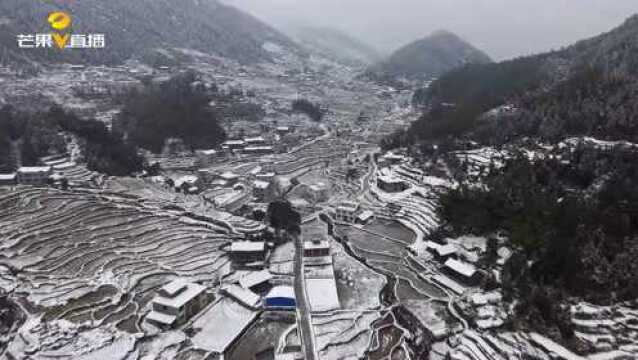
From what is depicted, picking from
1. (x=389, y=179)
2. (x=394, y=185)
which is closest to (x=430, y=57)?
(x=389, y=179)

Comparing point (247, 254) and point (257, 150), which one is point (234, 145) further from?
point (247, 254)

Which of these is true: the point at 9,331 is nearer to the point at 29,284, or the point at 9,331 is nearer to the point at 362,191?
the point at 29,284

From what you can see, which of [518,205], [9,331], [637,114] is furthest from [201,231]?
[637,114]

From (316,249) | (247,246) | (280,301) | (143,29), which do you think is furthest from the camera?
(143,29)

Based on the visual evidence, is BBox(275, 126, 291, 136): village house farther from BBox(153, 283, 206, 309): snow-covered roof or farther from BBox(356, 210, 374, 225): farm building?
BBox(153, 283, 206, 309): snow-covered roof

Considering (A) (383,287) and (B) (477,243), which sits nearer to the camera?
(A) (383,287)

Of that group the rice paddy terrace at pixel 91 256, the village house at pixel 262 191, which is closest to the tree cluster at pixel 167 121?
the village house at pixel 262 191

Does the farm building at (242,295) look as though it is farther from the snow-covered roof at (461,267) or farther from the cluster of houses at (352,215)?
the cluster of houses at (352,215)
